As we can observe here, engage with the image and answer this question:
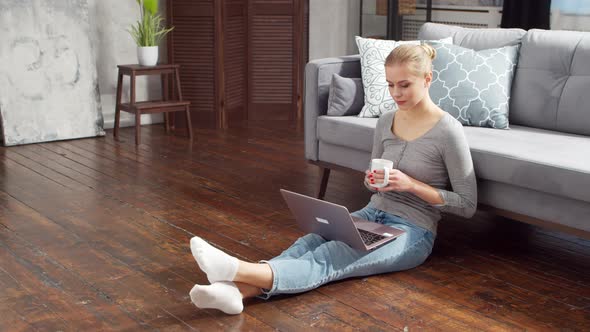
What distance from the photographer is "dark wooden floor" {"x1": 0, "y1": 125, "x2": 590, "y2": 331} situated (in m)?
2.28

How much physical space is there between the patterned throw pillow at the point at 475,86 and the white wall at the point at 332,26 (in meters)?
2.44

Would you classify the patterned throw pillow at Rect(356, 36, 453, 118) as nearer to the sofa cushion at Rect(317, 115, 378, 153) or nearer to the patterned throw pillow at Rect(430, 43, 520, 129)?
the sofa cushion at Rect(317, 115, 378, 153)

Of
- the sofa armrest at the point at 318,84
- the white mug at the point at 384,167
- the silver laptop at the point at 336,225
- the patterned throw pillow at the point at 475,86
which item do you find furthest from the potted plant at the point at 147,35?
the white mug at the point at 384,167

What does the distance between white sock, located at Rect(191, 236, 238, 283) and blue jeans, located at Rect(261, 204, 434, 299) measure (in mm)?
144

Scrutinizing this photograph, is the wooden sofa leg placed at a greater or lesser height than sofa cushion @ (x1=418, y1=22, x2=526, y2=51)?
lesser

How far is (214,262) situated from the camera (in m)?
2.21

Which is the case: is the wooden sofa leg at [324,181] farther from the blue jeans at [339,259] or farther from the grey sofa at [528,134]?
the blue jeans at [339,259]

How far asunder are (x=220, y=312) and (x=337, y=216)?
1.55 ft

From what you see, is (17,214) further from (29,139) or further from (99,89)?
(99,89)

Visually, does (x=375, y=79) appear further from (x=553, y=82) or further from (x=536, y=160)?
(x=536, y=160)

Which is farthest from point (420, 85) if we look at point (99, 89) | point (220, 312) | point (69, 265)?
point (99, 89)

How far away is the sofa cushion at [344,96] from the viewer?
134 inches

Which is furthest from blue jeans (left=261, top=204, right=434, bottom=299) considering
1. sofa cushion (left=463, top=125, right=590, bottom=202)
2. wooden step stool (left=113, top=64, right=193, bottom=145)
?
wooden step stool (left=113, top=64, right=193, bottom=145)

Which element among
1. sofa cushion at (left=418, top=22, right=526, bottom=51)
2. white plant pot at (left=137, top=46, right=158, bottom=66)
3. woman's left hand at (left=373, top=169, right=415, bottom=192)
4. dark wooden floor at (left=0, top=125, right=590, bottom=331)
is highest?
sofa cushion at (left=418, top=22, right=526, bottom=51)
